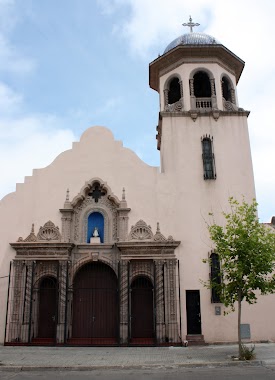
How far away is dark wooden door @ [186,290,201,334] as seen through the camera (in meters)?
17.6

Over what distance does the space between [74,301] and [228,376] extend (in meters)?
9.37

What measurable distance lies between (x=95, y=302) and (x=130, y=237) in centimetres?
339

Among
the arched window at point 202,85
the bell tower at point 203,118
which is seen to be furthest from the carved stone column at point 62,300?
the arched window at point 202,85

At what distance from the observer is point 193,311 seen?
17.9 metres

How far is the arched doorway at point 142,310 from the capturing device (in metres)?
18.0

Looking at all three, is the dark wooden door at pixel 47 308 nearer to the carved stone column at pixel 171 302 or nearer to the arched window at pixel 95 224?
the arched window at pixel 95 224

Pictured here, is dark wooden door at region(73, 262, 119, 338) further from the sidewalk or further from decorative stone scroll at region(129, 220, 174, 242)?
decorative stone scroll at region(129, 220, 174, 242)

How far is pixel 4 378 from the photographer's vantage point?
36.5 ft

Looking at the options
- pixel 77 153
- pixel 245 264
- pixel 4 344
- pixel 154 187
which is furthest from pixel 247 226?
pixel 4 344

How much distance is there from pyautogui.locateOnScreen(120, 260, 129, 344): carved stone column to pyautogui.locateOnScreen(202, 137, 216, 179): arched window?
5994mm

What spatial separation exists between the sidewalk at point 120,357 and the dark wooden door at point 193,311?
102 cm

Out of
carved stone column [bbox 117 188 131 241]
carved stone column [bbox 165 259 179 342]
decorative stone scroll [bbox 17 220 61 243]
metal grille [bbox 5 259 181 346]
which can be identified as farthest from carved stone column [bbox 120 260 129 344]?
decorative stone scroll [bbox 17 220 61 243]

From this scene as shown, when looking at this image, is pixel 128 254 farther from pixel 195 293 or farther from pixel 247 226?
pixel 247 226

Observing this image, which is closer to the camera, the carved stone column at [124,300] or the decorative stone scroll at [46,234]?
the carved stone column at [124,300]
